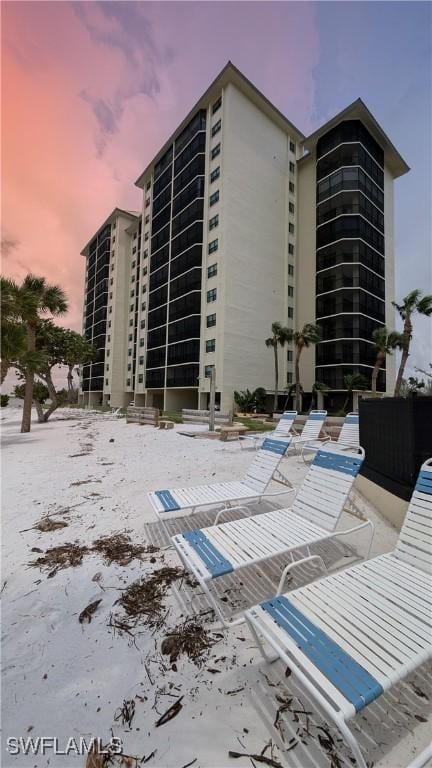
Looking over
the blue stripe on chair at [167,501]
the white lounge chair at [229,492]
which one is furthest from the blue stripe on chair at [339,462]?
the blue stripe on chair at [167,501]

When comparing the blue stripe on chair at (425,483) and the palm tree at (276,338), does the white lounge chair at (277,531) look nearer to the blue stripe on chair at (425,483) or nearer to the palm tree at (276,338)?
the blue stripe on chair at (425,483)

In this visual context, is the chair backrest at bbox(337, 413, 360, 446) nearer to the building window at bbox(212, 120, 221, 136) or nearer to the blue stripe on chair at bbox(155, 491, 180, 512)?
the blue stripe on chair at bbox(155, 491, 180, 512)

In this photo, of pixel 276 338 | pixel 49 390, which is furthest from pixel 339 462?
pixel 276 338

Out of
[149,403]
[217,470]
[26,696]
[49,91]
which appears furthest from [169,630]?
[149,403]

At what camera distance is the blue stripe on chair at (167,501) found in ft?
13.9

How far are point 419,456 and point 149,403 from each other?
42047 millimetres

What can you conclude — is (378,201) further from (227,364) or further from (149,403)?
(149,403)

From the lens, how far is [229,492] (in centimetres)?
496

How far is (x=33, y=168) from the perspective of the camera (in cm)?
1199

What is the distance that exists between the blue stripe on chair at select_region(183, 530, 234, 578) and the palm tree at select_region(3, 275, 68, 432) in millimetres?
15107

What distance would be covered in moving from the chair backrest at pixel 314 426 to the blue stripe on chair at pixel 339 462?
5.95 metres

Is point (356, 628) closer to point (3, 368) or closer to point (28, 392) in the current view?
point (3, 368)

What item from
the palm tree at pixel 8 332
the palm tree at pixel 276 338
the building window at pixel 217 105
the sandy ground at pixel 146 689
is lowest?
the sandy ground at pixel 146 689

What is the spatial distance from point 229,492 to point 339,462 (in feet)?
5.96
